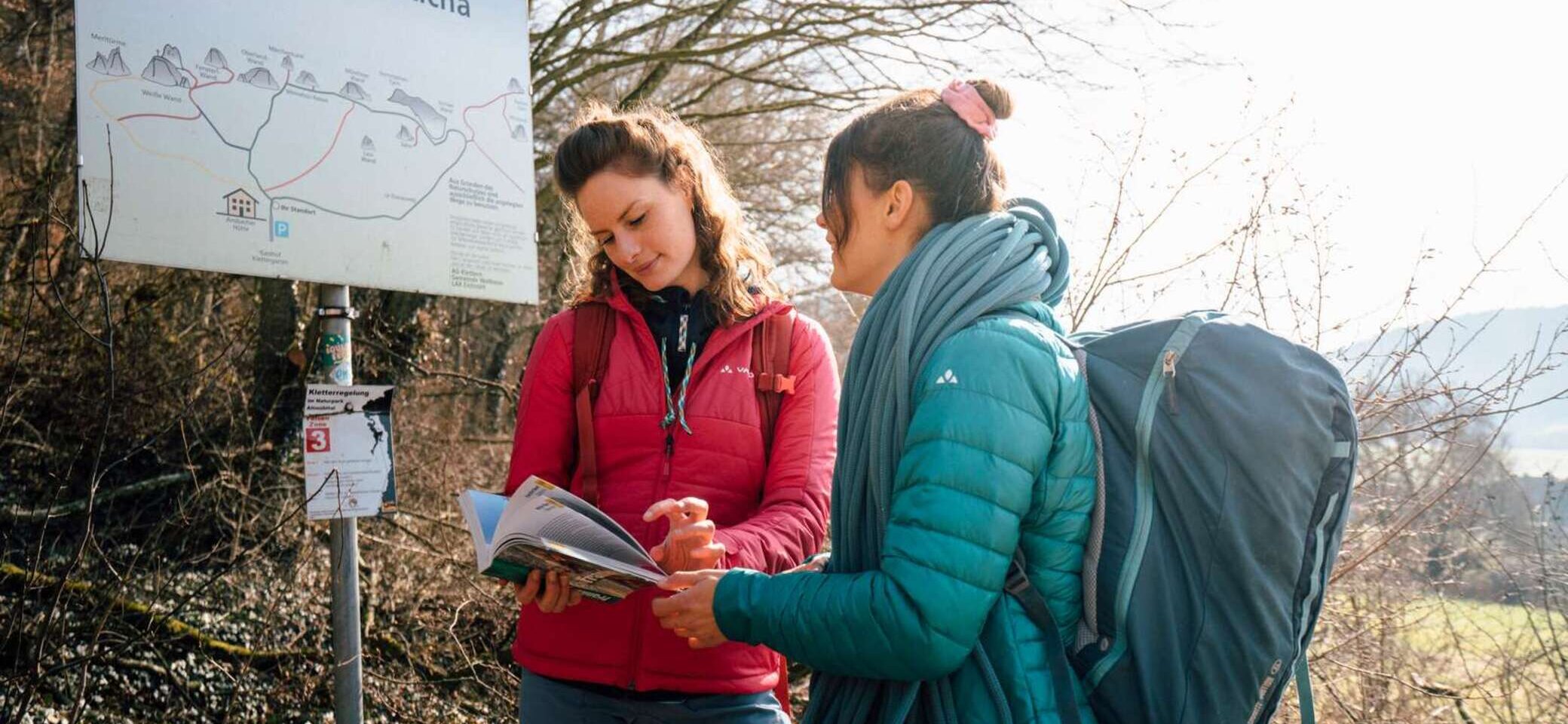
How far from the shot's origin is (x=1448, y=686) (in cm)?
399

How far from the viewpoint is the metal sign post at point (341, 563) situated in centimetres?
300

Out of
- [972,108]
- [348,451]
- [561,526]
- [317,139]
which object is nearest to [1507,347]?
[972,108]

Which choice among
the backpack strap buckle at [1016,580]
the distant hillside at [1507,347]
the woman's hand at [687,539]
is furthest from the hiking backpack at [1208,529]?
the distant hillside at [1507,347]

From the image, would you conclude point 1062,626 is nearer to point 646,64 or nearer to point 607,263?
point 607,263

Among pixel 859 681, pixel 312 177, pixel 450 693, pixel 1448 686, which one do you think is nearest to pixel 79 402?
pixel 450 693

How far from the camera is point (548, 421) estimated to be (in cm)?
221

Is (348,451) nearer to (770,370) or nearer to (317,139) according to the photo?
(317,139)

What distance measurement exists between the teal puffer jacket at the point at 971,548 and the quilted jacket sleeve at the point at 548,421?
80 centimetres

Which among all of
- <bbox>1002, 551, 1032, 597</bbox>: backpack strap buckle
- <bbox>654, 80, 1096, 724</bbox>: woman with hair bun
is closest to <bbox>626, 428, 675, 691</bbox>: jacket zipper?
<bbox>654, 80, 1096, 724</bbox>: woman with hair bun

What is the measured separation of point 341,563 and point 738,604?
195 cm

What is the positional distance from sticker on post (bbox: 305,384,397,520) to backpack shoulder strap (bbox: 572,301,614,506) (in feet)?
3.11

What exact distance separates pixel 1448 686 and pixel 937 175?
141 inches

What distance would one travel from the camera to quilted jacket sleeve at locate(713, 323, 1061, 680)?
1.36 metres

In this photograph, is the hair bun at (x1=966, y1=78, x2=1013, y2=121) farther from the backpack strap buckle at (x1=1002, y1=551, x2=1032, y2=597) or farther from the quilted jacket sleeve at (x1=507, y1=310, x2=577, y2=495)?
the quilted jacket sleeve at (x1=507, y1=310, x2=577, y2=495)
